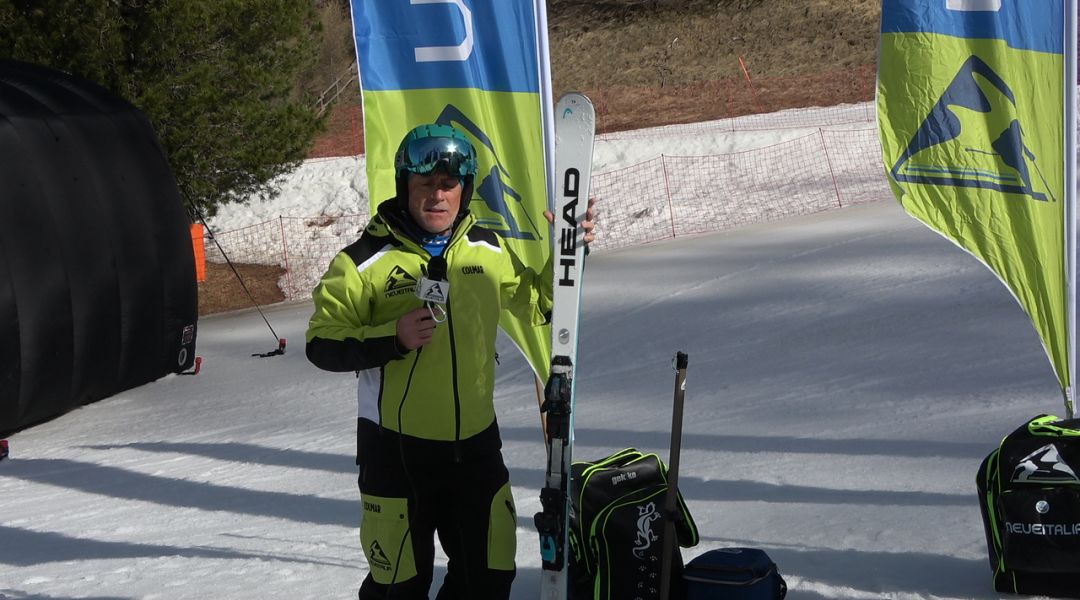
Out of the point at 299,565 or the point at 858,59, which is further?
the point at 858,59

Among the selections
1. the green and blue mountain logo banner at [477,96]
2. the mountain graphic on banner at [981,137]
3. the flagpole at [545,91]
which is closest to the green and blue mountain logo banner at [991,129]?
the mountain graphic on banner at [981,137]

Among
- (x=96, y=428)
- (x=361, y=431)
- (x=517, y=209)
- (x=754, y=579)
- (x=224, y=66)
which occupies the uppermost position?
(x=224, y=66)

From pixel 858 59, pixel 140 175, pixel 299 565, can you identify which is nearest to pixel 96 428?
pixel 140 175

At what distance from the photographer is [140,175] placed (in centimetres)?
1015

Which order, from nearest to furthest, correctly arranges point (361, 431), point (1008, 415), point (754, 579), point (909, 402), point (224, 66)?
point (361, 431), point (754, 579), point (1008, 415), point (909, 402), point (224, 66)

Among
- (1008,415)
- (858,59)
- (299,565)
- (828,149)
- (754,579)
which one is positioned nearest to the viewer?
(754,579)

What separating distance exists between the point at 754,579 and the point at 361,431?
1336mm

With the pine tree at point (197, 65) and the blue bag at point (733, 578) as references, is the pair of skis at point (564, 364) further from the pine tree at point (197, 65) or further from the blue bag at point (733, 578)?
the pine tree at point (197, 65)

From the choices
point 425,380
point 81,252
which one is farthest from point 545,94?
point 81,252

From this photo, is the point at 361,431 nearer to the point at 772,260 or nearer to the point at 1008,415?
the point at 1008,415

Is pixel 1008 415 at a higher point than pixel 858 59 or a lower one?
lower

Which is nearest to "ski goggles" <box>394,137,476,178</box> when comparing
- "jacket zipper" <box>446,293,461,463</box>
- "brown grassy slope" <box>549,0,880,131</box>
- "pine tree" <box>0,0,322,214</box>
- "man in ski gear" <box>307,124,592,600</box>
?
"man in ski gear" <box>307,124,592,600</box>

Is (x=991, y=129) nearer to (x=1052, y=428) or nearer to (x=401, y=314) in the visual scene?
(x=1052, y=428)

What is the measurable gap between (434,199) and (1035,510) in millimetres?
2091
